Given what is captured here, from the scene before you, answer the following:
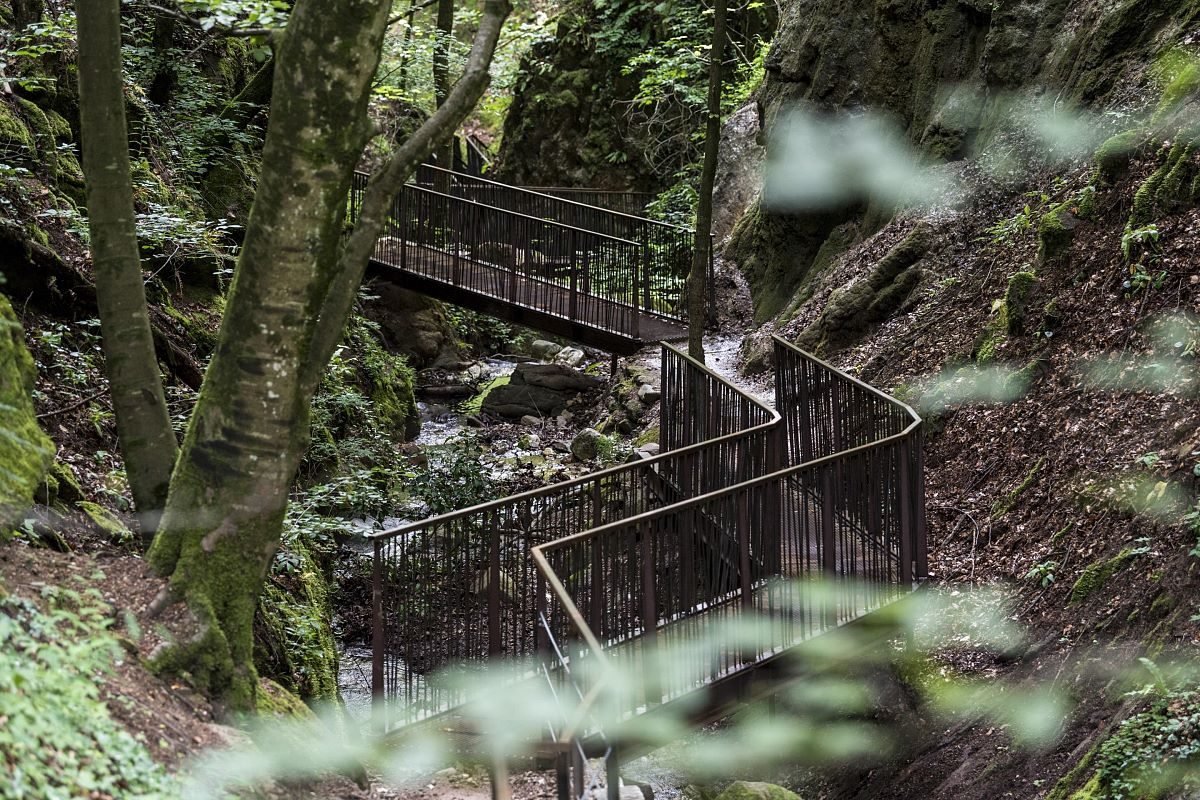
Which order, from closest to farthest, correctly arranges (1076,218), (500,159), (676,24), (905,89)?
1. (1076,218)
2. (905,89)
3. (676,24)
4. (500,159)

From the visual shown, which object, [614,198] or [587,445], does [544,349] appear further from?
[587,445]

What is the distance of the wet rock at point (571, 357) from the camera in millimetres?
18906

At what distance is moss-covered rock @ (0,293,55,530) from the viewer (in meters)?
5.21

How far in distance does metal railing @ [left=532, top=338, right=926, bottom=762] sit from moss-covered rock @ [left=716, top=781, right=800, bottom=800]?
738 mm

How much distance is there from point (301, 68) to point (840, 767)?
5.90 m

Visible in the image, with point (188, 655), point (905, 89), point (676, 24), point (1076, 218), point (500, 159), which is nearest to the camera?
point (188, 655)

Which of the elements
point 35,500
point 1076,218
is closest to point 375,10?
point 35,500

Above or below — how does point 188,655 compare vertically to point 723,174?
below

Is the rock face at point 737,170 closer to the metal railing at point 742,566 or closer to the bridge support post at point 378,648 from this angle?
the metal railing at point 742,566

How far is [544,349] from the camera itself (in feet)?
68.2

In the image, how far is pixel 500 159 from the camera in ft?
86.1

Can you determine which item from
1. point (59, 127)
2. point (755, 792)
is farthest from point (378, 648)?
point (59, 127)

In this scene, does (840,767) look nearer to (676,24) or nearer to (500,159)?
(676,24)

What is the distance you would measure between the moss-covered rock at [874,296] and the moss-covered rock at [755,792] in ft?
21.7
